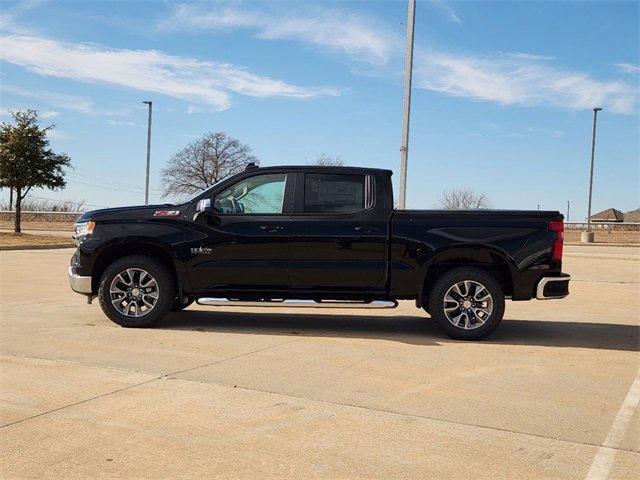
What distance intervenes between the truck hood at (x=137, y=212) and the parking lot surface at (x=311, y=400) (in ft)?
4.46

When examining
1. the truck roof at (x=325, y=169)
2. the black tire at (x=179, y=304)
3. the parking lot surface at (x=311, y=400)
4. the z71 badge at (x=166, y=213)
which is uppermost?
the truck roof at (x=325, y=169)

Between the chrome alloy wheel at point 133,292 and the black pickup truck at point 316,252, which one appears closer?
the black pickup truck at point 316,252

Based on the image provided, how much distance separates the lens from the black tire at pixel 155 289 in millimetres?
7656

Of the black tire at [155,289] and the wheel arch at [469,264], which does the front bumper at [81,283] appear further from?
the wheel arch at [469,264]

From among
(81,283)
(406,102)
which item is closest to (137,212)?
(81,283)

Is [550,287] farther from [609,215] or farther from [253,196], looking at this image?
[609,215]

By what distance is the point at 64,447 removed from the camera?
3.72 metres

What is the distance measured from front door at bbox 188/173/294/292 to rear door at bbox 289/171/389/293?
0.52 ft

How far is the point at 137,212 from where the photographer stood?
779 cm

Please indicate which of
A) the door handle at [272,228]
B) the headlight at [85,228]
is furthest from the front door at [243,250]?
the headlight at [85,228]

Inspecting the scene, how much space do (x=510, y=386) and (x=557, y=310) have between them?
5611 millimetres

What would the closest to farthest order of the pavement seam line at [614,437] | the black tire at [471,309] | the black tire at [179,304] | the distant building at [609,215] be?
the pavement seam line at [614,437] < the black tire at [471,309] < the black tire at [179,304] < the distant building at [609,215]

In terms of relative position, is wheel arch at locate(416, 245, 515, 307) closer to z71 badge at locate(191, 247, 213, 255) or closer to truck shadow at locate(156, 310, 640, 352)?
truck shadow at locate(156, 310, 640, 352)

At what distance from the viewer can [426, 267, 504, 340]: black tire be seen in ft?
23.9
